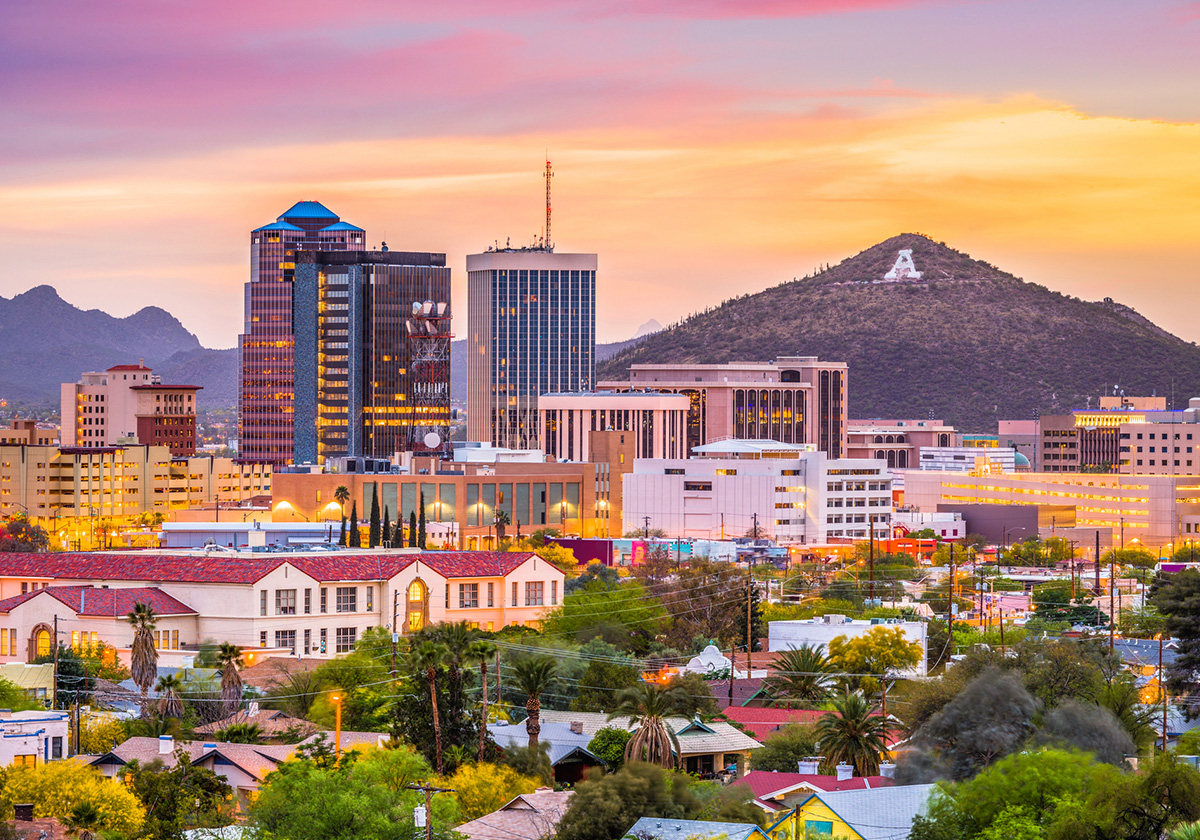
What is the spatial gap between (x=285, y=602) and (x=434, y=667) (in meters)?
34.2

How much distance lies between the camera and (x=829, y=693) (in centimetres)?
8744

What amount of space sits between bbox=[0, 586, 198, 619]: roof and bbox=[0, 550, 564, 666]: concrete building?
73 millimetres

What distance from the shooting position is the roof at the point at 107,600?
3875 inches

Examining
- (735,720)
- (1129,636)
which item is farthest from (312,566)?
(1129,636)

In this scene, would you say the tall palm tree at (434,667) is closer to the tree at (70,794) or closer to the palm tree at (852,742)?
the tree at (70,794)

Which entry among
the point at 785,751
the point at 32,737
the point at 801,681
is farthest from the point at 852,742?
the point at 32,737

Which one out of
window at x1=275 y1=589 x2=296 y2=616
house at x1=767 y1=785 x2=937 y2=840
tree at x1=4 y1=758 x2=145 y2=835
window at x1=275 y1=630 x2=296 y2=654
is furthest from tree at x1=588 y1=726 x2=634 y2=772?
window at x1=275 y1=589 x2=296 y2=616

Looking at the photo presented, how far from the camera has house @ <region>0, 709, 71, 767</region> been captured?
219 feet

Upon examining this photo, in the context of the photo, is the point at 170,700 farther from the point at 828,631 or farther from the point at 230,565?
the point at 828,631

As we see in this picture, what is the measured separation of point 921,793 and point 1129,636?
61513 millimetres

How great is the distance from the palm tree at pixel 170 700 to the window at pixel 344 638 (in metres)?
25.0

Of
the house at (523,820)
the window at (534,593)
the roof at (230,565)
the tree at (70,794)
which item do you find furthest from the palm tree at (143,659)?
the window at (534,593)

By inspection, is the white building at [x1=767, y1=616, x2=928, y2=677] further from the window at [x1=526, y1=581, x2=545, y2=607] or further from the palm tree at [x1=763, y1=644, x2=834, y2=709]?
the window at [x1=526, y1=581, x2=545, y2=607]

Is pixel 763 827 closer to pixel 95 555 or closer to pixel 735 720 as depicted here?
pixel 735 720
